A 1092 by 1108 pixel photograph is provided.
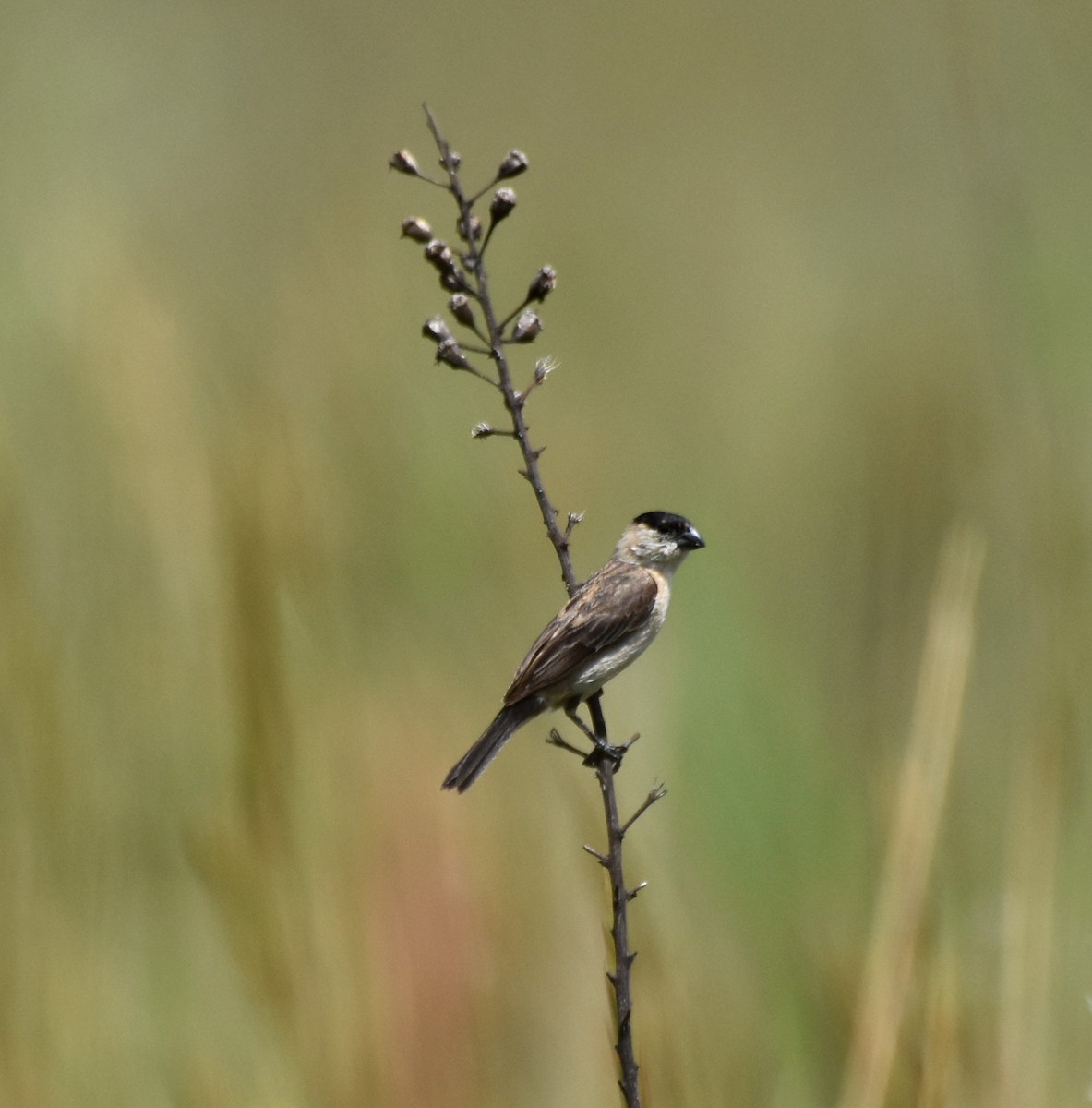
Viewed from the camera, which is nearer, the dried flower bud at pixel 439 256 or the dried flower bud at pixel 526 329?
the dried flower bud at pixel 439 256

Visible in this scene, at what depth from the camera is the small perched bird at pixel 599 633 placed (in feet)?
11.3

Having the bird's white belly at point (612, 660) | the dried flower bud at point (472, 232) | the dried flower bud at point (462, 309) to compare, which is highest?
the dried flower bud at point (472, 232)

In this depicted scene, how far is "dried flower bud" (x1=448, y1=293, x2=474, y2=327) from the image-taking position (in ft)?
8.00

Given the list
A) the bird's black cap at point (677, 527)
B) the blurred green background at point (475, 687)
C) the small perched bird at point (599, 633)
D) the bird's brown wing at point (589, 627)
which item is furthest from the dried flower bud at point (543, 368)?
the bird's black cap at point (677, 527)

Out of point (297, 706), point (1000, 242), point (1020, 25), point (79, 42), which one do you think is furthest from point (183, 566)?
point (79, 42)

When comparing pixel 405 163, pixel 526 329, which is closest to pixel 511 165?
pixel 405 163

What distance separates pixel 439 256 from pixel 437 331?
164 millimetres

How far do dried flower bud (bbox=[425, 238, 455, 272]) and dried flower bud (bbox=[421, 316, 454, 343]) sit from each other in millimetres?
115

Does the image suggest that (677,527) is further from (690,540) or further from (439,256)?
(439,256)

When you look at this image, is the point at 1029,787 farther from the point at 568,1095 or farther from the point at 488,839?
the point at 568,1095

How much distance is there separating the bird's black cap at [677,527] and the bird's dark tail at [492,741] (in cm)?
64

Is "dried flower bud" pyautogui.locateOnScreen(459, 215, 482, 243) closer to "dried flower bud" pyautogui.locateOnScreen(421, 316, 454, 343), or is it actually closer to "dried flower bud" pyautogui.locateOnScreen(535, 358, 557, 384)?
"dried flower bud" pyautogui.locateOnScreen(421, 316, 454, 343)

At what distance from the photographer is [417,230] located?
8.08 feet

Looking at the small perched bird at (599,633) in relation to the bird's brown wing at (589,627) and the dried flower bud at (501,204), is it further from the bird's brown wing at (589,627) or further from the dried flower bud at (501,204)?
the dried flower bud at (501,204)
